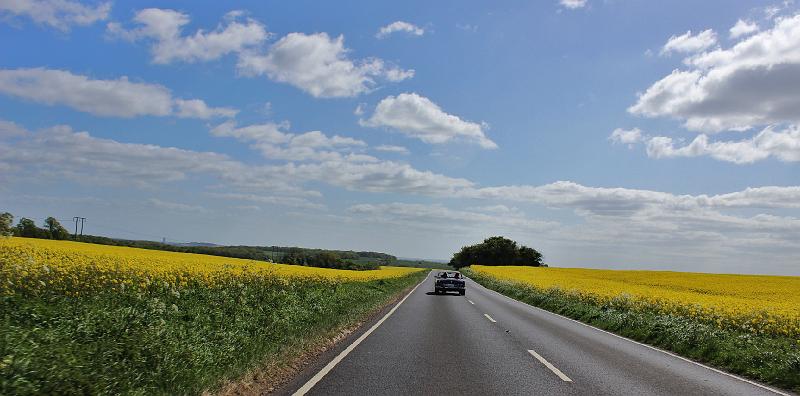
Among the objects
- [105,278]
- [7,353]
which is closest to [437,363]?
[7,353]

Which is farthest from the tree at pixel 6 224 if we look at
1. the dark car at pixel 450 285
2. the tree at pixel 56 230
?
the tree at pixel 56 230

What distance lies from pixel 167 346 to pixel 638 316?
15991mm

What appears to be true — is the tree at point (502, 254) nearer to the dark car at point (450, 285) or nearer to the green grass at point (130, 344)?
the dark car at point (450, 285)

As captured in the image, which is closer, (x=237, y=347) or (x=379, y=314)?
(x=237, y=347)

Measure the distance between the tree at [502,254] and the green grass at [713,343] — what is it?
137573 mm

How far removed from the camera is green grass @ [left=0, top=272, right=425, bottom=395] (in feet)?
16.3

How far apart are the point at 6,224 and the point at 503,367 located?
998 centimetres

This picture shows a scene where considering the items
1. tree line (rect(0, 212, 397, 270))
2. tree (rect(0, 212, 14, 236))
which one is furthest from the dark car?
tree (rect(0, 212, 14, 236))

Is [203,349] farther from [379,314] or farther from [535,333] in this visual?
[379,314]

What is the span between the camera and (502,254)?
15712cm

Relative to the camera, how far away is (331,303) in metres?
17.8

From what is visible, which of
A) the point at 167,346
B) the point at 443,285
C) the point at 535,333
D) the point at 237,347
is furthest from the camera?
the point at 443,285

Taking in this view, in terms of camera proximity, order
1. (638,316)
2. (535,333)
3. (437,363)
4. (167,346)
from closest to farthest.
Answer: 1. (167,346)
2. (437,363)
3. (535,333)
4. (638,316)

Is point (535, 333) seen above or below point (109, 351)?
below
